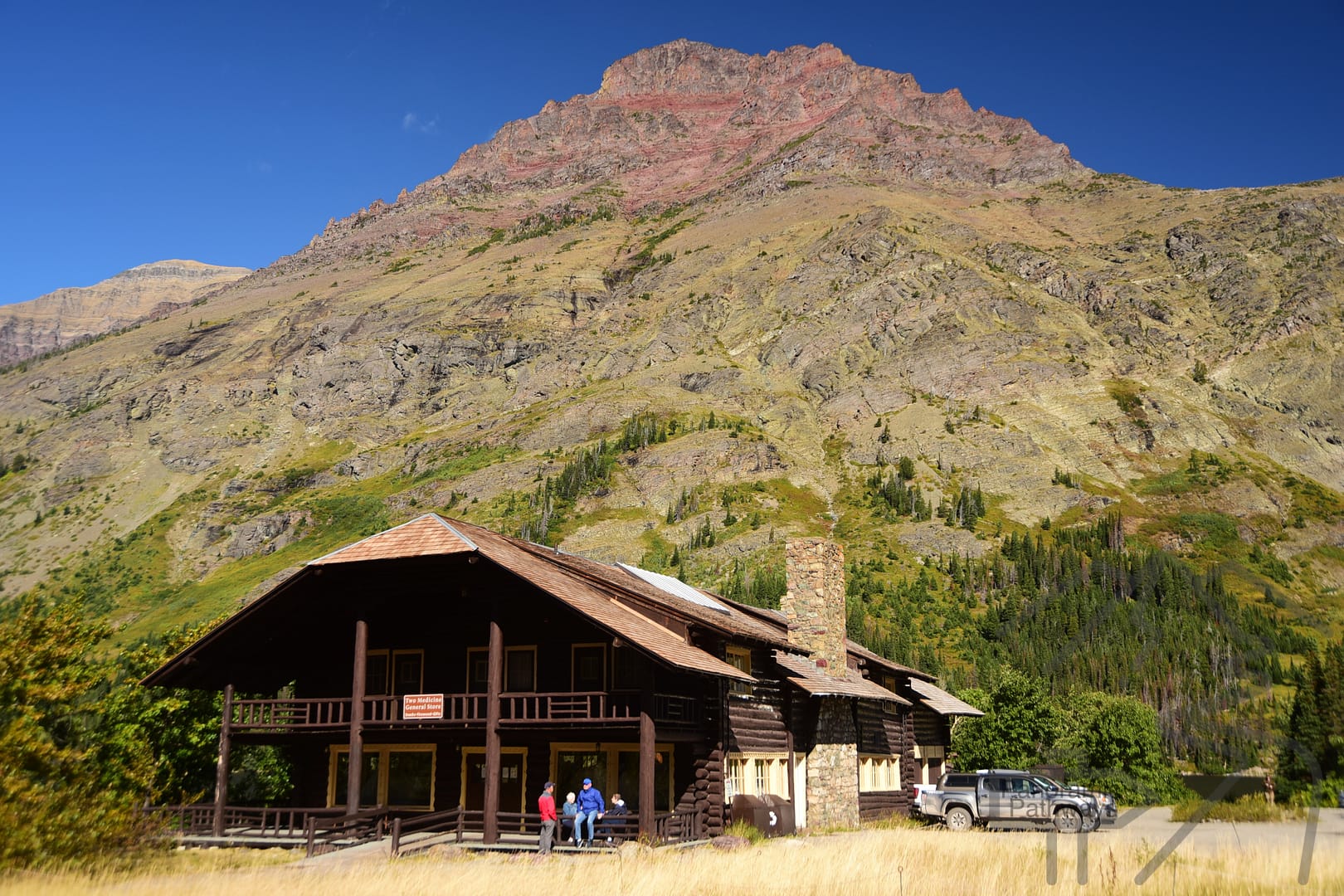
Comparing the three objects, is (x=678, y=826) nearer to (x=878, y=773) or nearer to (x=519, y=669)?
(x=519, y=669)

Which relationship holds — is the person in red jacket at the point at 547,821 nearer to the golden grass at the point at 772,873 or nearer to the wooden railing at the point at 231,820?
the golden grass at the point at 772,873

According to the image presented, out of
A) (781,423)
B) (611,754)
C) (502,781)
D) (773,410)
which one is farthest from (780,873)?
(773,410)

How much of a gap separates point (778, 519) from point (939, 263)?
74.7m

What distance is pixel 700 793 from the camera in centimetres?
2709

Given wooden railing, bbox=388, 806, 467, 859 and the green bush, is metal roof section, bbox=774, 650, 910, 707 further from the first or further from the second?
wooden railing, bbox=388, 806, 467, 859

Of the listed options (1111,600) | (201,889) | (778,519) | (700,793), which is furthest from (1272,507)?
(201,889)

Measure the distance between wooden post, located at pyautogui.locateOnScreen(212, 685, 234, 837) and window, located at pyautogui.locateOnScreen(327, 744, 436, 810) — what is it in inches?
130

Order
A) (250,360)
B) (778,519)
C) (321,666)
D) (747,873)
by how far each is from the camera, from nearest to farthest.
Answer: (747,873)
(321,666)
(778,519)
(250,360)

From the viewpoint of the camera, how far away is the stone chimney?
33.8 m

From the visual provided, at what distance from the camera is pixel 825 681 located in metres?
32.8

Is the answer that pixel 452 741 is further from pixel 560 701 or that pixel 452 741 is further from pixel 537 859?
pixel 537 859

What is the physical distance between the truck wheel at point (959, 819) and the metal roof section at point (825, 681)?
13.7 feet

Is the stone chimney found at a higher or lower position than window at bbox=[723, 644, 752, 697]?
higher

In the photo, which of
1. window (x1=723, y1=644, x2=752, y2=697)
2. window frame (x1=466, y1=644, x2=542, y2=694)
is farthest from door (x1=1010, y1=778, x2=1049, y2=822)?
window frame (x1=466, y1=644, x2=542, y2=694)
